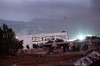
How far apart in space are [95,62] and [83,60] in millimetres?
771

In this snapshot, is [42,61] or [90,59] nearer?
[90,59]

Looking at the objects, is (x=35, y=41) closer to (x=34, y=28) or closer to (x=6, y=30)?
(x=6, y=30)

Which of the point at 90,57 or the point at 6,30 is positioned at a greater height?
the point at 6,30

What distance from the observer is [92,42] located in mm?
38344

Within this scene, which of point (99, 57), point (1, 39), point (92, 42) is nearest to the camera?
point (99, 57)

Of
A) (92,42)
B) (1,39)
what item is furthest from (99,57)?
(92,42)

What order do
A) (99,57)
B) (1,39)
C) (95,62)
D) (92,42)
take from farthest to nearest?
1. (92,42)
2. (1,39)
3. (95,62)
4. (99,57)

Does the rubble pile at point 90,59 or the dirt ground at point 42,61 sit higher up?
the rubble pile at point 90,59

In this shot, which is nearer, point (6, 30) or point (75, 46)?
point (6, 30)

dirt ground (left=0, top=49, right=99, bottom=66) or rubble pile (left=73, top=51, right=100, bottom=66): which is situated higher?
rubble pile (left=73, top=51, right=100, bottom=66)

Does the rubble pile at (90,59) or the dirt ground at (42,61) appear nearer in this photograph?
the rubble pile at (90,59)

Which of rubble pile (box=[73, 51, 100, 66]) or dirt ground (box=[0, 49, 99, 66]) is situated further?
dirt ground (box=[0, 49, 99, 66])

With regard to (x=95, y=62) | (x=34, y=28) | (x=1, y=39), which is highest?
(x=34, y=28)

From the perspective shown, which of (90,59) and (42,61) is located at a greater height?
(90,59)
